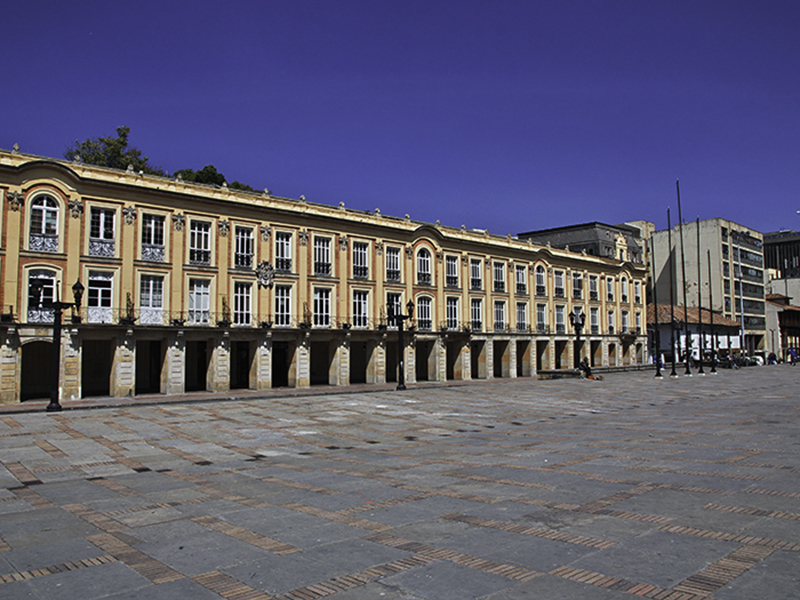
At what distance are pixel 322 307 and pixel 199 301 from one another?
8475 mm

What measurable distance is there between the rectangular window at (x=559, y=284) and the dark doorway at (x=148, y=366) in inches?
1464

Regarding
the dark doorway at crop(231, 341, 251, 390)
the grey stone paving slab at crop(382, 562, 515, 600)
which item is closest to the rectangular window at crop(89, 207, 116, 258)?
the dark doorway at crop(231, 341, 251, 390)

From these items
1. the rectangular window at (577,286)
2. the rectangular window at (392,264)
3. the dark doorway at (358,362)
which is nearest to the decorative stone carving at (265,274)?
the rectangular window at (392,264)

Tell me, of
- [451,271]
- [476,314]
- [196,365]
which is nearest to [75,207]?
[196,365]

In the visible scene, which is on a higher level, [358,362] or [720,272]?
[720,272]

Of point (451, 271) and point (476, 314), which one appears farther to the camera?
point (476, 314)

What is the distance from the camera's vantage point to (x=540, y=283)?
5944 cm

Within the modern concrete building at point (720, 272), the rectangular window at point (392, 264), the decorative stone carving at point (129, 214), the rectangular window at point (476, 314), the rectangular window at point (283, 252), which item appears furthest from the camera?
the modern concrete building at point (720, 272)

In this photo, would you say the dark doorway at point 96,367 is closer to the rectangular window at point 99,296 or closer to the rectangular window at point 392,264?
the rectangular window at point 99,296

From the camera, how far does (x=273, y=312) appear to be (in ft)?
132

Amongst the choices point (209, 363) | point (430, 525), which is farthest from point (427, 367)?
point (430, 525)

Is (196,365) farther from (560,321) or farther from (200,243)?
(560,321)

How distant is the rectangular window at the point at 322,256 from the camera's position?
42.6 m

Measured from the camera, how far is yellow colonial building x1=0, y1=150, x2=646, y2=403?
107 feet
